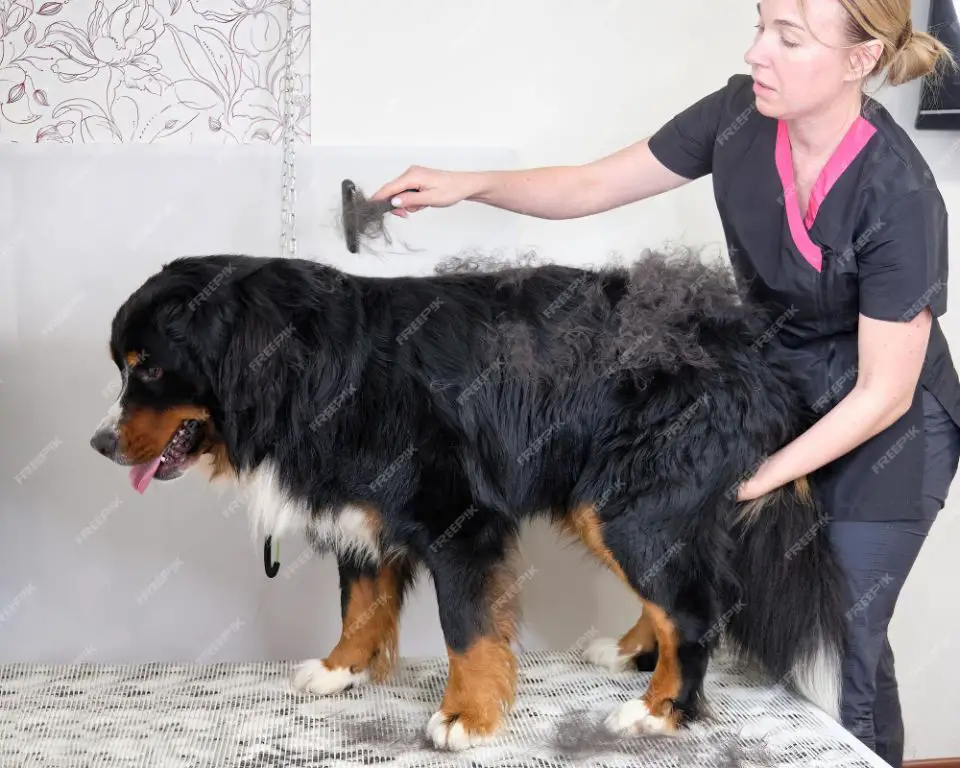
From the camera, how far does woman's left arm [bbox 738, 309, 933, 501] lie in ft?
5.77

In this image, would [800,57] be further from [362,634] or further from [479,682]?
[362,634]

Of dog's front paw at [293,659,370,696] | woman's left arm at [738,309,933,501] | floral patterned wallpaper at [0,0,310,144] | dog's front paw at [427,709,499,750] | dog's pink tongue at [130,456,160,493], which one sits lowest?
dog's front paw at [293,659,370,696]

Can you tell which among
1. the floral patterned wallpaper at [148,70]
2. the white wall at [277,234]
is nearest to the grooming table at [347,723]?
the white wall at [277,234]

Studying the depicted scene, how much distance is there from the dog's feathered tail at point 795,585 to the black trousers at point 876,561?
0.9 inches

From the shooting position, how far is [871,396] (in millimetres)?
1768

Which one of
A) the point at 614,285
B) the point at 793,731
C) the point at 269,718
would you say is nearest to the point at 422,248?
the point at 614,285

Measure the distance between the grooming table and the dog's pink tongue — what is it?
1.56 feet

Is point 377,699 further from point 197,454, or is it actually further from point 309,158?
point 309,158

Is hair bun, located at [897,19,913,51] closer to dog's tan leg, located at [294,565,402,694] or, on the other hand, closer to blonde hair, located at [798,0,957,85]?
blonde hair, located at [798,0,957,85]

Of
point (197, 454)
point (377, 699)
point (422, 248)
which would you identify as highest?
point (422, 248)

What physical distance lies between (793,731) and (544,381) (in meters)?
0.80

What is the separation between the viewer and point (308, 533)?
2.02 meters

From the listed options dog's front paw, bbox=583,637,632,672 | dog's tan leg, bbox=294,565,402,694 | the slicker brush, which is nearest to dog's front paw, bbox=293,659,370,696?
dog's tan leg, bbox=294,565,402,694

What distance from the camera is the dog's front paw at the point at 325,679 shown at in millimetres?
2117
